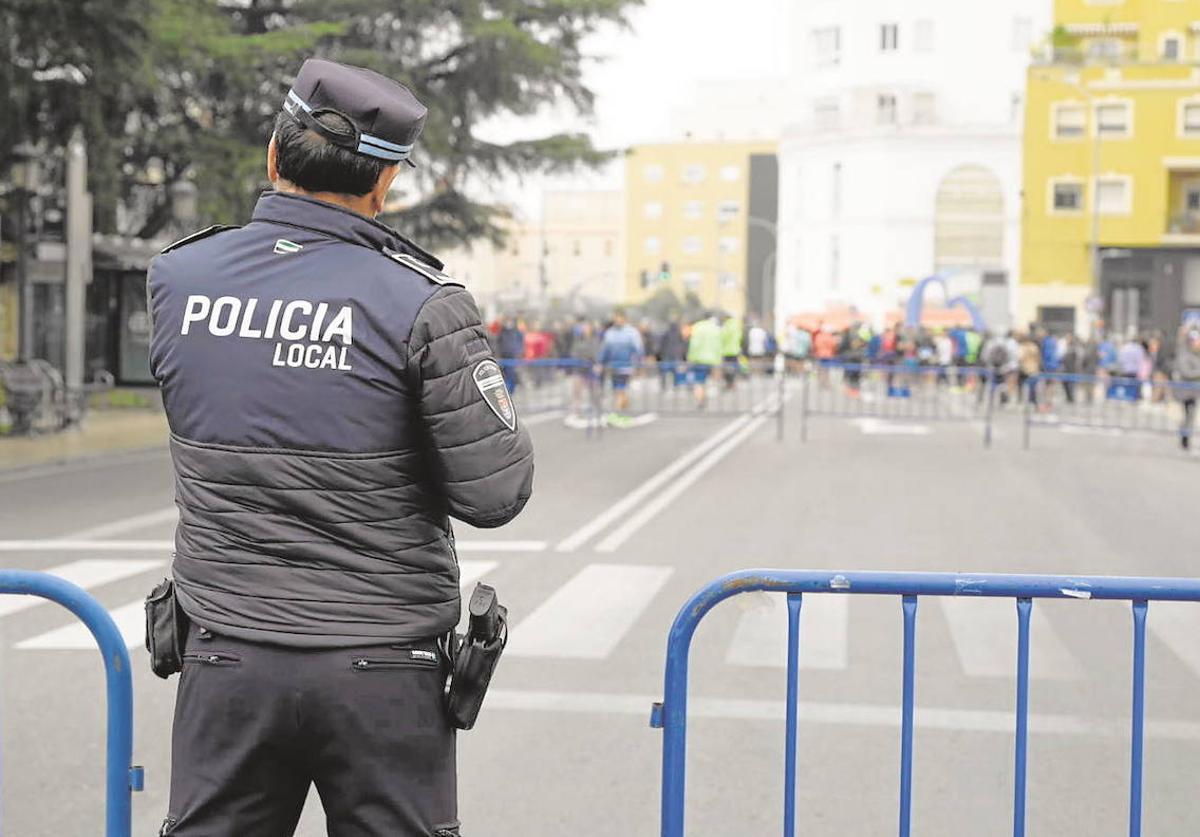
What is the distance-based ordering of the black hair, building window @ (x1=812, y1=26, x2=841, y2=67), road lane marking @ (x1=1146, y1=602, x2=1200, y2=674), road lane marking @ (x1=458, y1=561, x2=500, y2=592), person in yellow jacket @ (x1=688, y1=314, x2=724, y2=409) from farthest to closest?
1. building window @ (x1=812, y1=26, x2=841, y2=67)
2. person in yellow jacket @ (x1=688, y1=314, x2=724, y2=409)
3. road lane marking @ (x1=458, y1=561, x2=500, y2=592)
4. road lane marking @ (x1=1146, y1=602, x2=1200, y2=674)
5. the black hair

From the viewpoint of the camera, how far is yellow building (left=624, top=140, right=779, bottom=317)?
138 metres

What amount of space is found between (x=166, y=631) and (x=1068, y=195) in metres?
67.2

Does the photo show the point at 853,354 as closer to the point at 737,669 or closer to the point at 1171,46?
the point at 737,669

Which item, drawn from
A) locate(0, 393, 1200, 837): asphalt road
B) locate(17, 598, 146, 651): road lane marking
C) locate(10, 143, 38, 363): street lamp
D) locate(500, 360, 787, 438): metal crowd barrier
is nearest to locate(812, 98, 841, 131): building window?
locate(500, 360, 787, 438): metal crowd barrier


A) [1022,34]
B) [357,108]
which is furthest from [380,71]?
[1022,34]

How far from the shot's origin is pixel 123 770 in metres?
3.72

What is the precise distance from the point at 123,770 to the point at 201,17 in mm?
24928

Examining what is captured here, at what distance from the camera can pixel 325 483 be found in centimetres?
279

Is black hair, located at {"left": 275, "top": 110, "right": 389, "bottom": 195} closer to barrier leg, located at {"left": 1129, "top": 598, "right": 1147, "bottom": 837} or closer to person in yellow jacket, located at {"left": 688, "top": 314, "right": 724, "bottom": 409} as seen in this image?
barrier leg, located at {"left": 1129, "top": 598, "right": 1147, "bottom": 837}

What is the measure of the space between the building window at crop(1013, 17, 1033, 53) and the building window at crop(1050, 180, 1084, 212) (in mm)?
27544

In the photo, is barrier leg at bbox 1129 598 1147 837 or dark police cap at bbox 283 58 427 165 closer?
dark police cap at bbox 283 58 427 165

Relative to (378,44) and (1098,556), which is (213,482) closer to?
(1098,556)

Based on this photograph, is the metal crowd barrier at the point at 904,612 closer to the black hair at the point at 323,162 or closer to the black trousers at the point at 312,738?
the black trousers at the point at 312,738

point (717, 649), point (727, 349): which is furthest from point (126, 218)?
point (717, 649)
